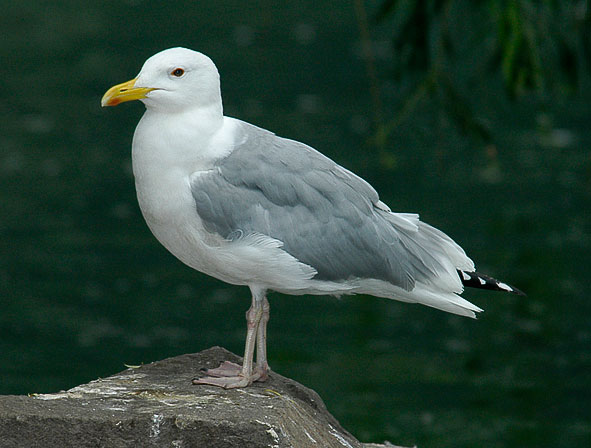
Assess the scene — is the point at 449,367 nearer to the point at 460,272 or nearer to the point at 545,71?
the point at 545,71

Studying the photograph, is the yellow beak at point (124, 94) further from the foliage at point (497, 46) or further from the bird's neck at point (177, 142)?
the foliage at point (497, 46)

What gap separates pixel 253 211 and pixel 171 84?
1.92ft

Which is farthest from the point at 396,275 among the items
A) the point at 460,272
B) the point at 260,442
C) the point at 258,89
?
the point at 258,89

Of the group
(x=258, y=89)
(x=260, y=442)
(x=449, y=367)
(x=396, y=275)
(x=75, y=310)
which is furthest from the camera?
(x=258, y=89)

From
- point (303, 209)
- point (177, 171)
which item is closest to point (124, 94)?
point (177, 171)

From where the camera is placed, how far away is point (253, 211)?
493 centimetres

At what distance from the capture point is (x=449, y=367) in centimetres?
1014

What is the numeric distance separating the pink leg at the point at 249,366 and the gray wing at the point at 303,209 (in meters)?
0.29

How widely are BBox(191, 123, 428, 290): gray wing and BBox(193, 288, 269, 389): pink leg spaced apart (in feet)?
0.95

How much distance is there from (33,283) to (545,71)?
6.53 m

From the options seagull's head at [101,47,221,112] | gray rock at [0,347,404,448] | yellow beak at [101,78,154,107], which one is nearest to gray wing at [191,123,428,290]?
seagull's head at [101,47,221,112]

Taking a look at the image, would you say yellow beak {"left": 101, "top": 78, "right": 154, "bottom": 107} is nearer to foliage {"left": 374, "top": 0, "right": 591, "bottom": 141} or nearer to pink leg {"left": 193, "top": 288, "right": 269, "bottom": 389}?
pink leg {"left": 193, "top": 288, "right": 269, "bottom": 389}

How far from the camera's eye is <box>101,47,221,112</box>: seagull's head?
15.9ft

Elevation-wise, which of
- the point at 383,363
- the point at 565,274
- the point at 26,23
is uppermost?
the point at 26,23
